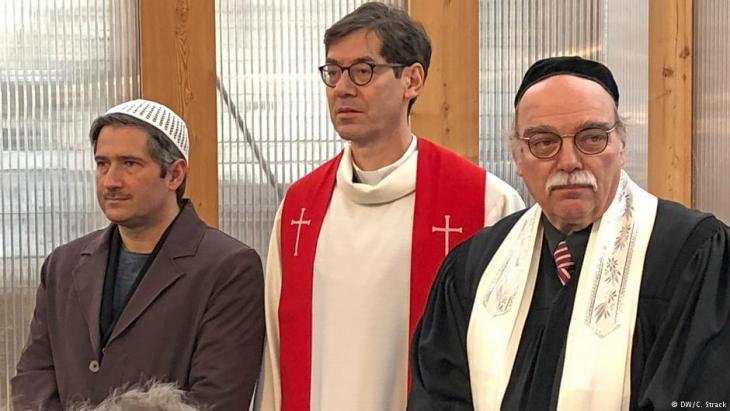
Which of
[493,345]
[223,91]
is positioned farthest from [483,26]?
[493,345]

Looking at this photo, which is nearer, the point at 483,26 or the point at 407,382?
the point at 407,382

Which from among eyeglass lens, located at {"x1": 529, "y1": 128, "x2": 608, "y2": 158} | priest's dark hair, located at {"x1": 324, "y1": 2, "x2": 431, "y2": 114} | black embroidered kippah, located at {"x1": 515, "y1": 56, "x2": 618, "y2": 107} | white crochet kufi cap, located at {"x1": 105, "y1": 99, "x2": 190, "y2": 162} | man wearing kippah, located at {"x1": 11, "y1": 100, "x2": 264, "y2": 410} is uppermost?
priest's dark hair, located at {"x1": 324, "y1": 2, "x2": 431, "y2": 114}

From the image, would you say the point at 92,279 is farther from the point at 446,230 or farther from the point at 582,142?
the point at 582,142

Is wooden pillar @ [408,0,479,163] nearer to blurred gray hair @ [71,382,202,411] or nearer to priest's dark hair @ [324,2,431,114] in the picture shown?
priest's dark hair @ [324,2,431,114]

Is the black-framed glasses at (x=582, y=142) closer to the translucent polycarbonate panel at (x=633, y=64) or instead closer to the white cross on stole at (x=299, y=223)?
the white cross on stole at (x=299, y=223)

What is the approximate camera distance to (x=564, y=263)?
242 cm

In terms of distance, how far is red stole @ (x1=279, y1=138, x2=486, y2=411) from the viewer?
2992 mm

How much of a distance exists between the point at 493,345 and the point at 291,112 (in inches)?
71.8

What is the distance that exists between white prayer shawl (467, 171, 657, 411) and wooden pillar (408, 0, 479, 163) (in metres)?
1.35

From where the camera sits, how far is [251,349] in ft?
9.82

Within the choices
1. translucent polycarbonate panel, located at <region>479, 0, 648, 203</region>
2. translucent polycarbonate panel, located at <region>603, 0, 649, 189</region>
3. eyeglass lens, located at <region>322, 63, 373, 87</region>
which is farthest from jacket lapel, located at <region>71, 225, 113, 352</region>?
translucent polycarbonate panel, located at <region>603, 0, 649, 189</region>

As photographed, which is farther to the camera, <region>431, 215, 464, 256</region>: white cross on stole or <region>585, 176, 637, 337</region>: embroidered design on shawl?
<region>431, 215, 464, 256</region>: white cross on stole

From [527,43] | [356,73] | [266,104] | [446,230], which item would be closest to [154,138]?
[356,73]

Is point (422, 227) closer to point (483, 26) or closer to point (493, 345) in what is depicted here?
point (493, 345)
